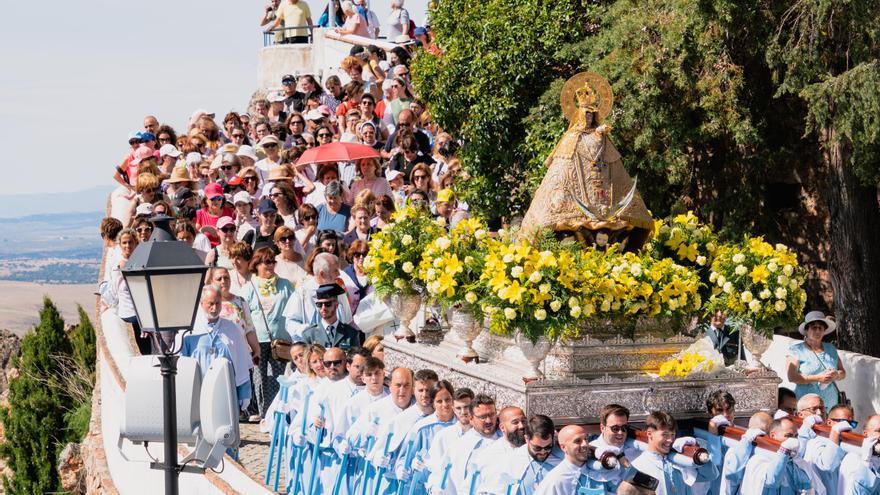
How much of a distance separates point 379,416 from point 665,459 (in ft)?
8.42

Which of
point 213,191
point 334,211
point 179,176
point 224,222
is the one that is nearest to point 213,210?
point 213,191

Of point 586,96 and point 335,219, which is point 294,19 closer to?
point 335,219

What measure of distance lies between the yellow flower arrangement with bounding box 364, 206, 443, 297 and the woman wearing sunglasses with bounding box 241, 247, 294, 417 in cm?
189

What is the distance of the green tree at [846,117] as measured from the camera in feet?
50.2

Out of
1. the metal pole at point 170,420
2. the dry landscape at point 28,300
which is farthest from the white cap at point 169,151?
the dry landscape at point 28,300

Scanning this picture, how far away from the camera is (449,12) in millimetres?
19031

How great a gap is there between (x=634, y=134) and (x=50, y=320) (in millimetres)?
13905

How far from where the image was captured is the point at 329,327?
14.3 meters

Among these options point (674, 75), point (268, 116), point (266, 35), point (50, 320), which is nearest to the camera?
point (674, 75)

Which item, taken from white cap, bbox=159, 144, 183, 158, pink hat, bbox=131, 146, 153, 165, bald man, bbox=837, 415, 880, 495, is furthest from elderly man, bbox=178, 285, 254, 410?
white cap, bbox=159, 144, 183, 158

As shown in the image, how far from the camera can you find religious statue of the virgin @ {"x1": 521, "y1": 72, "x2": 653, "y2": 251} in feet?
39.3

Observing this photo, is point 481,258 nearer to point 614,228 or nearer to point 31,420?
point 614,228

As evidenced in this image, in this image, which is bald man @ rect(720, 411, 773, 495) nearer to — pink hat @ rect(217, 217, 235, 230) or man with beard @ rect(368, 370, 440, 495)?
man with beard @ rect(368, 370, 440, 495)

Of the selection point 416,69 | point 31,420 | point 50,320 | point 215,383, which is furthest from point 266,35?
point 215,383
